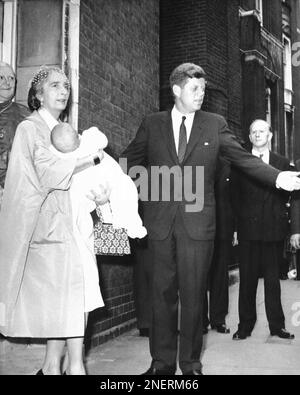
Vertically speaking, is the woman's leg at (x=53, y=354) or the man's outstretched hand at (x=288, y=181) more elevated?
the man's outstretched hand at (x=288, y=181)

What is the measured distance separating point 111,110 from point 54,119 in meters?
2.03

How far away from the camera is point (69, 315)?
112 inches

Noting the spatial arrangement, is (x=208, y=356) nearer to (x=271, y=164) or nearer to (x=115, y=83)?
(x=271, y=164)

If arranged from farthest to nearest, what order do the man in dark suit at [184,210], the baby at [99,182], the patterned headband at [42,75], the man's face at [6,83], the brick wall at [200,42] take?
the brick wall at [200,42]
the man's face at [6,83]
the man in dark suit at [184,210]
the patterned headband at [42,75]
the baby at [99,182]

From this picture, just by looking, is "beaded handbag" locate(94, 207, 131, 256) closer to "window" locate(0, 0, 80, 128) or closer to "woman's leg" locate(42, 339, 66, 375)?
"woman's leg" locate(42, 339, 66, 375)

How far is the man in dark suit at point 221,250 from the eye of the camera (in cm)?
545

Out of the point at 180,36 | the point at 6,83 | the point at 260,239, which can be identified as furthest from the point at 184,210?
the point at 180,36

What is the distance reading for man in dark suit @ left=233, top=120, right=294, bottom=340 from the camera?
4914 mm

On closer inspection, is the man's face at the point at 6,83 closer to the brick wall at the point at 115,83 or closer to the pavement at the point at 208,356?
the brick wall at the point at 115,83

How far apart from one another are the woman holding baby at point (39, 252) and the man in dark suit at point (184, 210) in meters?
0.66

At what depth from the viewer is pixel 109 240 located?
313 centimetres

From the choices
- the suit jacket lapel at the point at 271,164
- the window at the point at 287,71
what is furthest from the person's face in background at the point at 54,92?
the window at the point at 287,71
